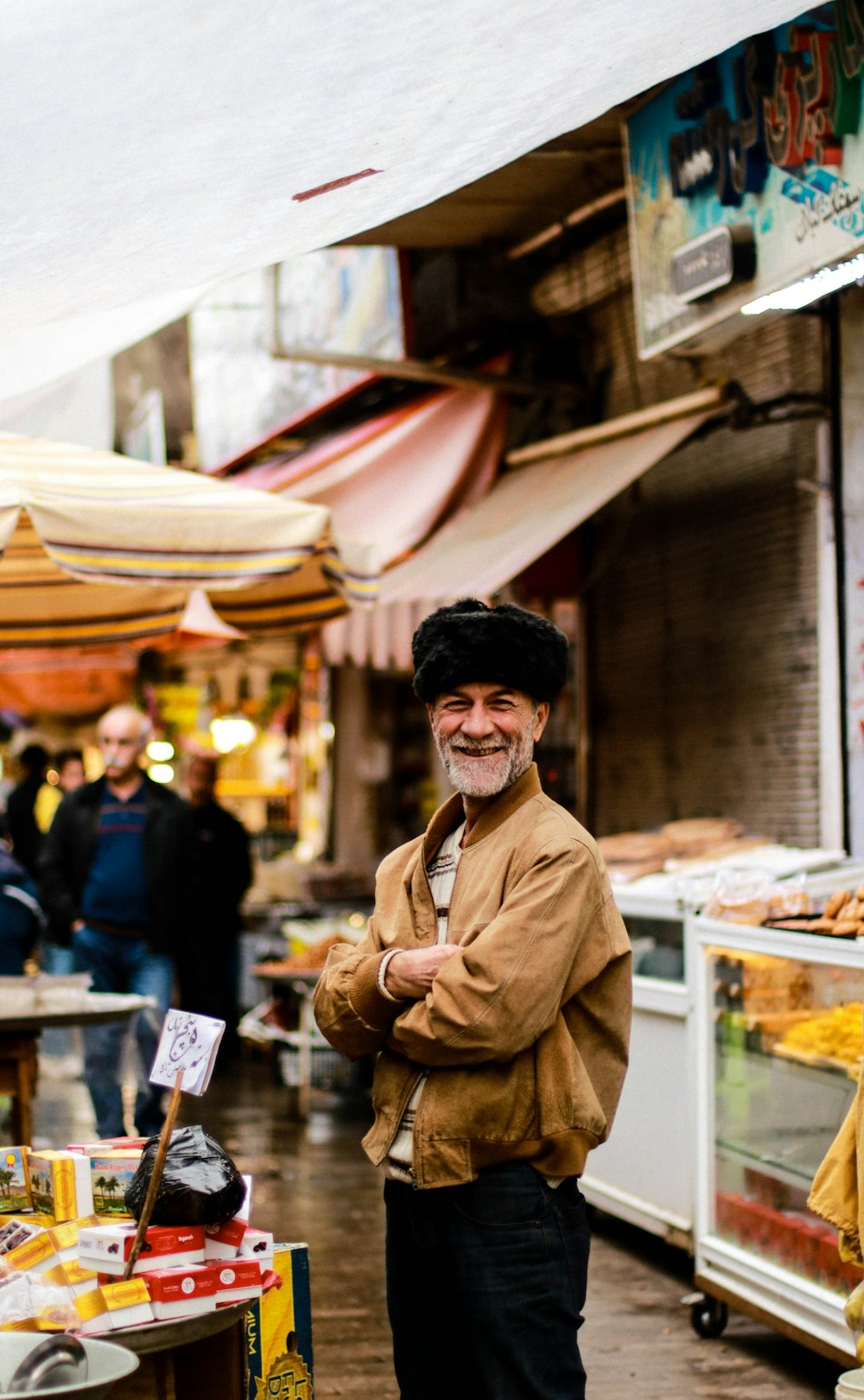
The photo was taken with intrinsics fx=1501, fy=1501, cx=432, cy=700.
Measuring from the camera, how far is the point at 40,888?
7703 millimetres

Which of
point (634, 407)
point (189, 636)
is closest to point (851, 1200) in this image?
point (634, 407)

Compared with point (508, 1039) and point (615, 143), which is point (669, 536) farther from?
point (508, 1039)

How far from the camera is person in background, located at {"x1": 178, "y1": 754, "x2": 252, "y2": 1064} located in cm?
1127

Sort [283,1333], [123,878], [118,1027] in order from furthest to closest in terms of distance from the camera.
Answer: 1. [123,878]
2. [118,1027]
3. [283,1333]

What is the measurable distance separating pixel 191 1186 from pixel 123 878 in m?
4.35

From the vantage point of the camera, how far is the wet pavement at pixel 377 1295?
4.99 metres

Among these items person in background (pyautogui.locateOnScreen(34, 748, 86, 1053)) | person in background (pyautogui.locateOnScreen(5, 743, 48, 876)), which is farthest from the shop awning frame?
person in background (pyautogui.locateOnScreen(5, 743, 48, 876))

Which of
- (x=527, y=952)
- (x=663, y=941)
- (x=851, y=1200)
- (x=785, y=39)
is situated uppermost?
(x=785, y=39)

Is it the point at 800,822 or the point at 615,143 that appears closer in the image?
the point at 800,822

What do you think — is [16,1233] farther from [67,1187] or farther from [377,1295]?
[377,1295]

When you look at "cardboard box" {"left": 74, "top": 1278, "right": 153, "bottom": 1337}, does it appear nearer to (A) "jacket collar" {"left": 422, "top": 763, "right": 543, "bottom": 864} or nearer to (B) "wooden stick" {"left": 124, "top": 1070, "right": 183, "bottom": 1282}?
(B) "wooden stick" {"left": 124, "top": 1070, "right": 183, "bottom": 1282}

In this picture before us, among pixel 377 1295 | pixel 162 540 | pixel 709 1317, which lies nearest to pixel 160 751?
pixel 162 540

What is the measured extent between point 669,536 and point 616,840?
2368mm

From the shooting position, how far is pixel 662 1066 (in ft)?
20.7
